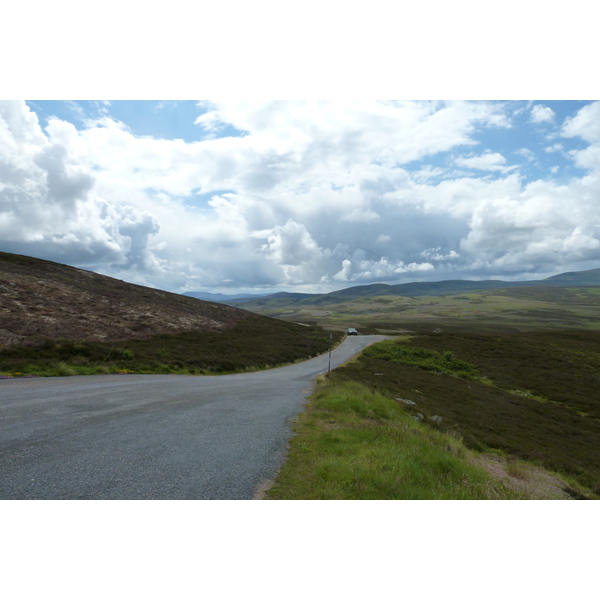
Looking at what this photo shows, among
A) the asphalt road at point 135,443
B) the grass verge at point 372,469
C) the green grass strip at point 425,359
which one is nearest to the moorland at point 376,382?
the grass verge at point 372,469

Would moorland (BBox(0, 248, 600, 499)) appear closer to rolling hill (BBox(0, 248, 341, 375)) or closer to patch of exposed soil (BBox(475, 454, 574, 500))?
patch of exposed soil (BBox(475, 454, 574, 500))

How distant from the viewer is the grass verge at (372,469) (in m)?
6.29

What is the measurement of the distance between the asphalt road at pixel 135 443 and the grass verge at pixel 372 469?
731 millimetres

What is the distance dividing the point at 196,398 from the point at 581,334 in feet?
281

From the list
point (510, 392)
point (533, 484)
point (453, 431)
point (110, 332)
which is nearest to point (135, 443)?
point (533, 484)

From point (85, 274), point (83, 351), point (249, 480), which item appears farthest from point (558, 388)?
point (85, 274)

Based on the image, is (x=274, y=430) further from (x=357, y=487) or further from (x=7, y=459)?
(x=7, y=459)

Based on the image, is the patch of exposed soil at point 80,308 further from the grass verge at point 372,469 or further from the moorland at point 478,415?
the grass verge at point 372,469

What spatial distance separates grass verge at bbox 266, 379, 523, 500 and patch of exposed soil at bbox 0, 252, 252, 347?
25260 millimetres

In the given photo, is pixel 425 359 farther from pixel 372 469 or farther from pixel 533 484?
pixel 372 469

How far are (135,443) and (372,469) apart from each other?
21.4 ft

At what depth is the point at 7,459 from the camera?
291 inches

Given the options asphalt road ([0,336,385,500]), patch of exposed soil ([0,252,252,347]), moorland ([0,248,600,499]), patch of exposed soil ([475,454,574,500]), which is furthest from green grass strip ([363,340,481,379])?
asphalt road ([0,336,385,500])

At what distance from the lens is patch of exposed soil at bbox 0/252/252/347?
92.7ft
